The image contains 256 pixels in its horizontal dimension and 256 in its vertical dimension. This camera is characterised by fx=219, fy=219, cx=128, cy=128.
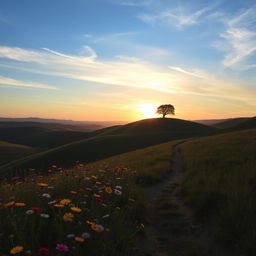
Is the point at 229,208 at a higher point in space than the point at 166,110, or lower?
lower

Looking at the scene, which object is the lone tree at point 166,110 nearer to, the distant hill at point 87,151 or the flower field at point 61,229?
the distant hill at point 87,151

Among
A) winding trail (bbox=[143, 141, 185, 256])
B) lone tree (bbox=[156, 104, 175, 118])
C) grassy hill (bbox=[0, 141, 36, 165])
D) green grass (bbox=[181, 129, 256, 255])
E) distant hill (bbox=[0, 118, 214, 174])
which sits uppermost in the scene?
lone tree (bbox=[156, 104, 175, 118])

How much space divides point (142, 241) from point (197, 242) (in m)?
1.19

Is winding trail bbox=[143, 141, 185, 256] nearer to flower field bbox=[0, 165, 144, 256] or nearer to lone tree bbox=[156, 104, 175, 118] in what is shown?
flower field bbox=[0, 165, 144, 256]

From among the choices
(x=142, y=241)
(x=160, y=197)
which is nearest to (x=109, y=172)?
(x=160, y=197)

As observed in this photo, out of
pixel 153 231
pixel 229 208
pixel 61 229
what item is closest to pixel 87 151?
pixel 153 231

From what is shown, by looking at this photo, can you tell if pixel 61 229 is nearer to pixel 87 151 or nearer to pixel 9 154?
pixel 87 151

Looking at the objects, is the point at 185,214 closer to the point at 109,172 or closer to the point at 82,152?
the point at 109,172

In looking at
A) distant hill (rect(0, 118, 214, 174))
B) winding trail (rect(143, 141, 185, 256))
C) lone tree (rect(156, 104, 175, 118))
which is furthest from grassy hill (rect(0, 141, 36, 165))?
winding trail (rect(143, 141, 185, 256))

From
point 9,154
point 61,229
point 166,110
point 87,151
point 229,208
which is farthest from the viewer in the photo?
point 166,110

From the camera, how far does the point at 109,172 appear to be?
8.68 metres

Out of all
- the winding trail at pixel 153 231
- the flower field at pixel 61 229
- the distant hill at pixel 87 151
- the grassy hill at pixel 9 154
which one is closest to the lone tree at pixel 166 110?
the distant hill at pixel 87 151

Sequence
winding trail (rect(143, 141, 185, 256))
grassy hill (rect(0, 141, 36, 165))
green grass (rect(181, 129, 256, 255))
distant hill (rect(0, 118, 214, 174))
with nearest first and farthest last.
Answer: green grass (rect(181, 129, 256, 255)) < winding trail (rect(143, 141, 185, 256)) < distant hill (rect(0, 118, 214, 174)) < grassy hill (rect(0, 141, 36, 165))

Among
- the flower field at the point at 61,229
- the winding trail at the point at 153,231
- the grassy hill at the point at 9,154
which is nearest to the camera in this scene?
the flower field at the point at 61,229
